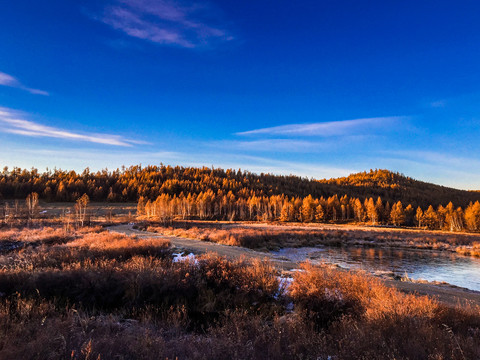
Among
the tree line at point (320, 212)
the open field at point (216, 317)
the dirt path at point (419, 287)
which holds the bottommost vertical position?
the tree line at point (320, 212)

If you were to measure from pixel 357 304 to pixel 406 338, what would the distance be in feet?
6.59

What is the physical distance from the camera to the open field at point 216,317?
13.3 feet

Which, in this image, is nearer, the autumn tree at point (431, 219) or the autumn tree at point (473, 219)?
the autumn tree at point (473, 219)

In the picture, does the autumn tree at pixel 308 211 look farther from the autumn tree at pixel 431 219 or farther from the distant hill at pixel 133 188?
the distant hill at pixel 133 188

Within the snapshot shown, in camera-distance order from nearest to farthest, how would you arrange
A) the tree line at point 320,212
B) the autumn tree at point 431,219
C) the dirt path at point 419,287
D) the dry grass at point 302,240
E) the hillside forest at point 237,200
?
the dirt path at point 419,287 < the dry grass at point 302,240 < the tree line at point 320,212 < the autumn tree at point 431,219 < the hillside forest at point 237,200

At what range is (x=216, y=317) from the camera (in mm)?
6402

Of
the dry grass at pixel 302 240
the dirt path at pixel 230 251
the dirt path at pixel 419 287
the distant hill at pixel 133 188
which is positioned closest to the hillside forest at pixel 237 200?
the distant hill at pixel 133 188

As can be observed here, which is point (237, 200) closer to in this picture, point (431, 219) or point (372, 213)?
point (372, 213)

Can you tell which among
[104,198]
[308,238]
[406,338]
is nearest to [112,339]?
[406,338]

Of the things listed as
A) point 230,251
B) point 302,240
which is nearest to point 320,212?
point 302,240

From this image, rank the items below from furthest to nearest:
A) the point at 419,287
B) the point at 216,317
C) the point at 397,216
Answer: the point at 397,216 → the point at 419,287 → the point at 216,317

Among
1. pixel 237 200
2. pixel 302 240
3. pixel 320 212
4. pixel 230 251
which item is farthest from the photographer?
pixel 237 200

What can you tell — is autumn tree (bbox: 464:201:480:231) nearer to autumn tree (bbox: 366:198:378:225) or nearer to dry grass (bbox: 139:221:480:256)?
autumn tree (bbox: 366:198:378:225)

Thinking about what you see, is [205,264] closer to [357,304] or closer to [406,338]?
[357,304]
